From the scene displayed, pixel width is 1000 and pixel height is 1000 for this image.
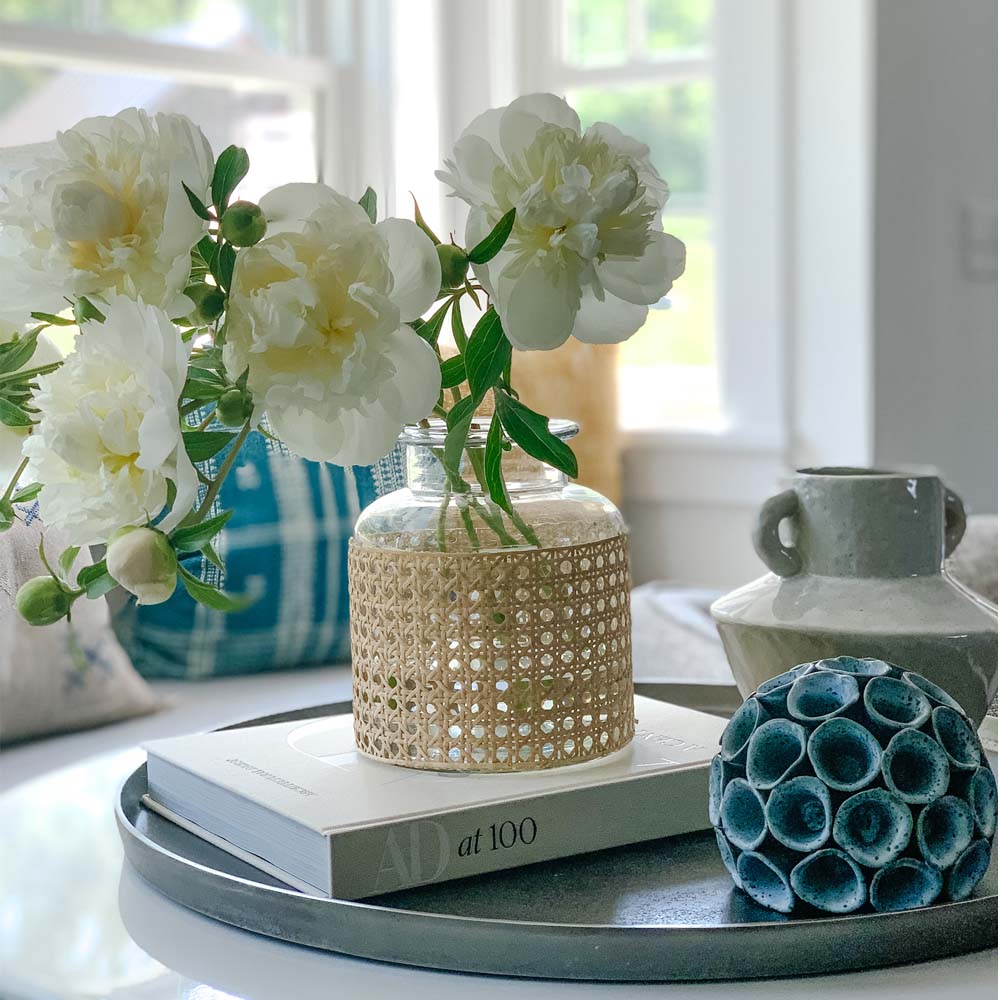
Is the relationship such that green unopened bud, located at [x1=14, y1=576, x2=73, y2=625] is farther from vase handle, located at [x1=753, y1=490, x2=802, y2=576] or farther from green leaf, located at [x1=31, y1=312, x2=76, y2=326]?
vase handle, located at [x1=753, y1=490, x2=802, y2=576]

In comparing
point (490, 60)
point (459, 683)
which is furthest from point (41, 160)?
point (490, 60)

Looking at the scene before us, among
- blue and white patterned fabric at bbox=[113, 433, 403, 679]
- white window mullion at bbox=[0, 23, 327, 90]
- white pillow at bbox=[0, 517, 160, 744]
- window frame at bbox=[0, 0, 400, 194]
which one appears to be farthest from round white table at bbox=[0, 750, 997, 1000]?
window frame at bbox=[0, 0, 400, 194]

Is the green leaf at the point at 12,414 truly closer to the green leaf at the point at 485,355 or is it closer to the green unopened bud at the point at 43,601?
the green unopened bud at the point at 43,601

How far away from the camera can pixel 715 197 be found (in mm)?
2906

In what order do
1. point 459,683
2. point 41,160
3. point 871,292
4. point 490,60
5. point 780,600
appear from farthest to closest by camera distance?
point 490,60, point 871,292, point 780,600, point 459,683, point 41,160

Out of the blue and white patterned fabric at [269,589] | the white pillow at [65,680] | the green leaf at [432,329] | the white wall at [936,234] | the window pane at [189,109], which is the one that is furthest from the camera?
the white wall at [936,234]

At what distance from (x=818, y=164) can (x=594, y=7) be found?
0.62 m

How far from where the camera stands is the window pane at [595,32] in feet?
9.97

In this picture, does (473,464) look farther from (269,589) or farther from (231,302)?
(269,589)

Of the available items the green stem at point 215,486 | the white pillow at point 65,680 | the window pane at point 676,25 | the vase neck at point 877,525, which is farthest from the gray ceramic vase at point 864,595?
the window pane at point 676,25

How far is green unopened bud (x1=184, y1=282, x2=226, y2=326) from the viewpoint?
0.56m

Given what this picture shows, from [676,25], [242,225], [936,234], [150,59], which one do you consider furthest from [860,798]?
[676,25]

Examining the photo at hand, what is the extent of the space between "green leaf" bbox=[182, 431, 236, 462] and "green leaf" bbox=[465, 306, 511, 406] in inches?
4.2

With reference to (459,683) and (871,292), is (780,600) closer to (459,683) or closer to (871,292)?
(459,683)
